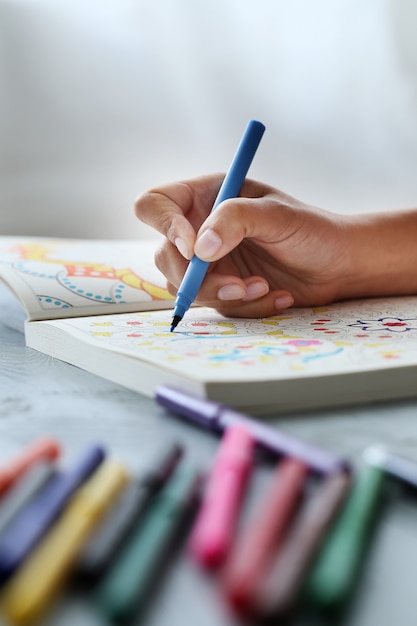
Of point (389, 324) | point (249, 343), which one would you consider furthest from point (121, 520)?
point (389, 324)

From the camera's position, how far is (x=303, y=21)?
146 cm

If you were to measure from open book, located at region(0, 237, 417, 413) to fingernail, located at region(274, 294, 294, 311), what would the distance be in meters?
0.01

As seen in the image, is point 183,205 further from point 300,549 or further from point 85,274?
point 300,549

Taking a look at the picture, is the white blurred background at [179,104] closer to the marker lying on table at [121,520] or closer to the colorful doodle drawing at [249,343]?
the colorful doodle drawing at [249,343]

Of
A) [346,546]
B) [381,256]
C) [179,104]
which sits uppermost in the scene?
[179,104]

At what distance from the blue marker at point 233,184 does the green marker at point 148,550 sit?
37 cm

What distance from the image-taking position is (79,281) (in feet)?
2.58

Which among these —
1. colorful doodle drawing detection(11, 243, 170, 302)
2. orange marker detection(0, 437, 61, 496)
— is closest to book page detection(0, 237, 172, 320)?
colorful doodle drawing detection(11, 243, 170, 302)

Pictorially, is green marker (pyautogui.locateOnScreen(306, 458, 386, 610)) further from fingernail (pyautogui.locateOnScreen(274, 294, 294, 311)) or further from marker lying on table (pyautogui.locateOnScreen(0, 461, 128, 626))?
fingernail (pyautogui.locateOnScreen(274, 294, 294, 311))

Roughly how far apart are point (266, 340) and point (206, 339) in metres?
0.05

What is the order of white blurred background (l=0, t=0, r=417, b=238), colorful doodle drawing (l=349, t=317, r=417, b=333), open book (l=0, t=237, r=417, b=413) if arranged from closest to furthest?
open book (l=0, t=237, r=417, b=413) < colorful doodle drawing (l=349, t=317, r=417, b=333) < white blurred background (l=0, t=0, r=417, b=238)

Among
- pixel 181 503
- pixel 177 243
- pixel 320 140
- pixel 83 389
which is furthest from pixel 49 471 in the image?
pixel 320 140

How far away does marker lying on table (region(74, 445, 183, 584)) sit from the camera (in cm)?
23

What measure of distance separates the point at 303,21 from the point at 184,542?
54.1 inches
